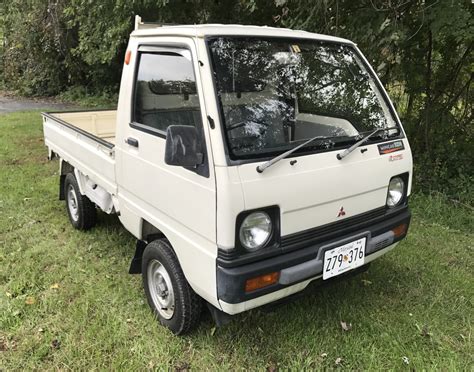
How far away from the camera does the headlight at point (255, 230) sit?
2207 millimetres

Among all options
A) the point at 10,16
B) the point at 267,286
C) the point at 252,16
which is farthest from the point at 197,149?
the point at 10,16

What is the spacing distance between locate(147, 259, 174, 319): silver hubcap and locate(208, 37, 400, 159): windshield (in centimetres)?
112

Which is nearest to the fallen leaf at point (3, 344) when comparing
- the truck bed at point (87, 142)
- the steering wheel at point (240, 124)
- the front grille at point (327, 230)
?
the truck bed at point (87, 142)

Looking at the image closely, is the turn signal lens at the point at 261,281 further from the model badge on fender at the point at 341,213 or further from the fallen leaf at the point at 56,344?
the fallen leaf at the point at 56,344

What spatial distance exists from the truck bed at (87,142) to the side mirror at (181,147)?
1.21m

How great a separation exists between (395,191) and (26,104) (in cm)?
1392

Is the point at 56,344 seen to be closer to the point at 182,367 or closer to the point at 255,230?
the point at 182,367

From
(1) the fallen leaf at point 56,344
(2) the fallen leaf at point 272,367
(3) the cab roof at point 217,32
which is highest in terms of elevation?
(3) the cab roof at point 217,32

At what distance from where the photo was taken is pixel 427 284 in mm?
3475

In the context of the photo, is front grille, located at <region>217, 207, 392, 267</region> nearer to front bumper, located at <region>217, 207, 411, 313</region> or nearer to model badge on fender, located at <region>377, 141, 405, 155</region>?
front bumper, located at <region>217, 207, 411, 313</region>

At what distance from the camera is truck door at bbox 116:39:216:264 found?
7.53ft

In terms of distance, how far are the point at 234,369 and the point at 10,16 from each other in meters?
15.5

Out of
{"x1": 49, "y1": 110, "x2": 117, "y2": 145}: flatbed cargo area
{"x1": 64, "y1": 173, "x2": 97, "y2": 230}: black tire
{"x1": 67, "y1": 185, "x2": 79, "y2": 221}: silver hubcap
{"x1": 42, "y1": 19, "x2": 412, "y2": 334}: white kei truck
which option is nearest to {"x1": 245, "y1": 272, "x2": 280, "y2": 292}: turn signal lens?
{"x1": 42, "y1": 19, "x2": 412, "y2": 334}: white kei truck

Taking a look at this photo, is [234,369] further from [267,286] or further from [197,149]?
[197,149]
